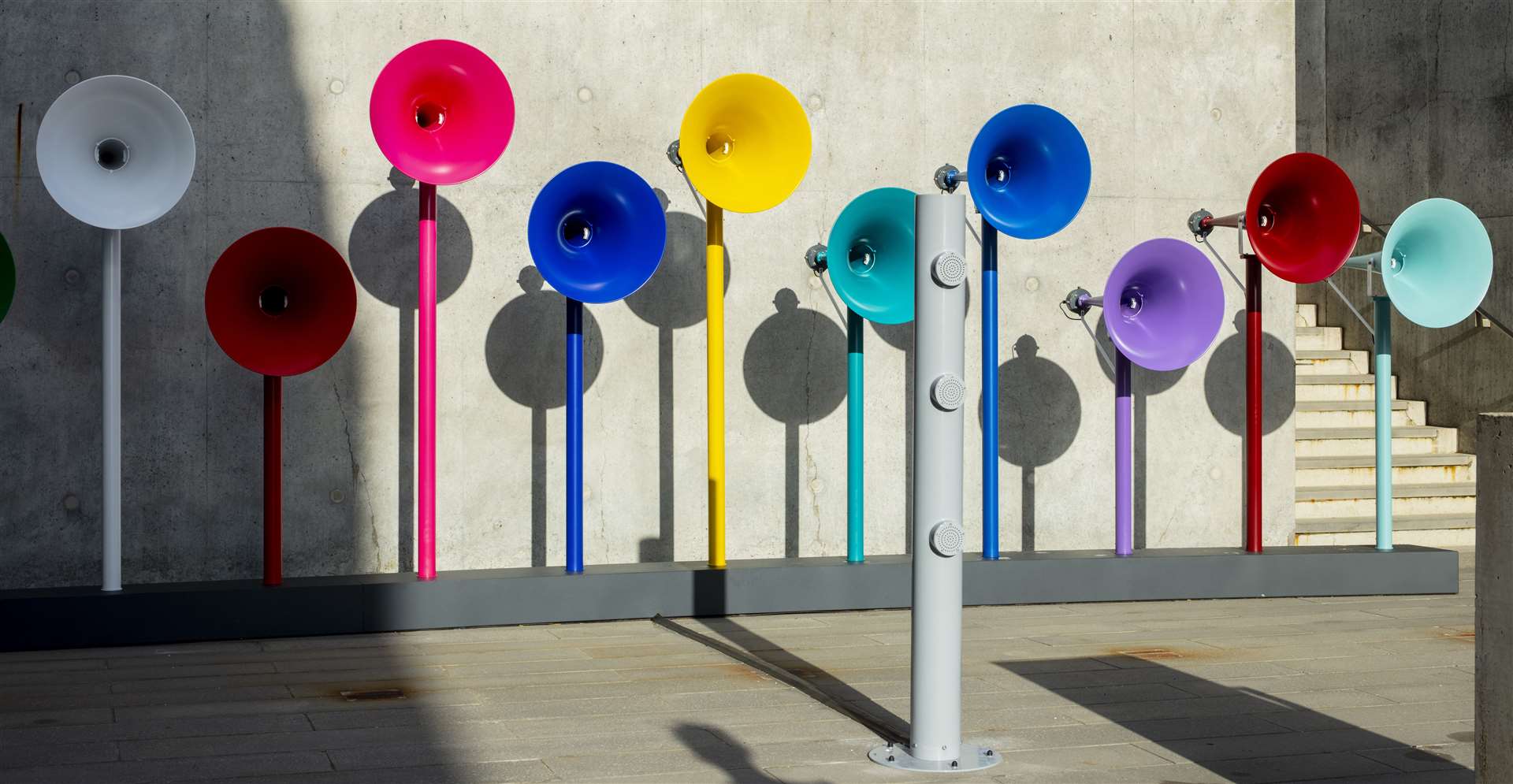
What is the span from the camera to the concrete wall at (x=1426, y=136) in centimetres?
784

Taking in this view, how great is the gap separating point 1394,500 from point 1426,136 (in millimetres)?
2216

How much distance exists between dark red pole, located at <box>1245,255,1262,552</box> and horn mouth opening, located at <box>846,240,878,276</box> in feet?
4.94

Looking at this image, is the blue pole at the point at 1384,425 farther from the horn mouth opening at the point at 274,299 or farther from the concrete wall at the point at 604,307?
the horn mouth opening at the point at 274,299

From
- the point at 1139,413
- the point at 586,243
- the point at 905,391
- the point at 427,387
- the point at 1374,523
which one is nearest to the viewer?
the point at 427,387

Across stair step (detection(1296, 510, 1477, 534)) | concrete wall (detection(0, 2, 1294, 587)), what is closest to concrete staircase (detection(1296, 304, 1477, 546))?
stair step (detection(1296, 510, 1477, 534))

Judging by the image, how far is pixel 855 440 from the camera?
5660mm

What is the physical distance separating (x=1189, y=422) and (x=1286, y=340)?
0.61 meters

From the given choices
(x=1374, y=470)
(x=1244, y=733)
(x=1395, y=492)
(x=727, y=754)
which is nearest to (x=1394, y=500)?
(x=1395, y=492)

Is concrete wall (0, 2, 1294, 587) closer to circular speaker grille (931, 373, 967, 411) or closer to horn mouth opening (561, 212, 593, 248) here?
horn mouth opening (561, 212, 593, 248)

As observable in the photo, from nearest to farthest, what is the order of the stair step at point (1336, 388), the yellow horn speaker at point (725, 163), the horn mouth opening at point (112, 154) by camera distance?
1. the horn mouth opening at point (112, 154)
2. the yellow horn speaker at point (725, 163)
3. the stair step at point (1336, 388)

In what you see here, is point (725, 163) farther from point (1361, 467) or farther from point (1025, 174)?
point (1361, 467)

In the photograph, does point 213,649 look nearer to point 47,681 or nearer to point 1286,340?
point 47,681

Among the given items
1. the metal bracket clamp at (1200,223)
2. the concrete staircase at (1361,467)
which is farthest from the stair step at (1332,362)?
the metal bracket clamp at (1200,223)

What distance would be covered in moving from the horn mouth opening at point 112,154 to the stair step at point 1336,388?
19.2 feet
